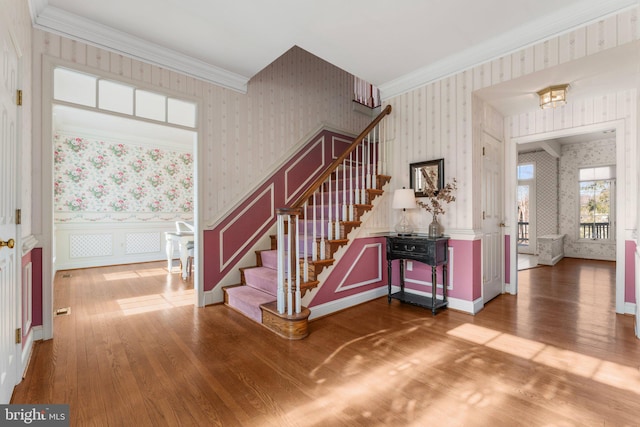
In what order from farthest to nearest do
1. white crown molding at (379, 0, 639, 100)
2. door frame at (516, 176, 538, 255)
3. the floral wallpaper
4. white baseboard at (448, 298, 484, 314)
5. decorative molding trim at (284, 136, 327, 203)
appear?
door frame at (516, 176, 538, 255) → the floral wallpaper → decorative molding trim at (284, 136, 327, 203) → white baseboard at (448, 298, 484, 314) → white crown molding at (379, 0, 639, 100)

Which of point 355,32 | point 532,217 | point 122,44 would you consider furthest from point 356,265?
point 532,217

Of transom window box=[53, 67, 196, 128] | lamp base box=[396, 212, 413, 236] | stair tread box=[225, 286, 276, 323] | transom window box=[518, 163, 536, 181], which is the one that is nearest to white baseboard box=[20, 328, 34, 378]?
stair tread box=[225, 286, 276, 323]

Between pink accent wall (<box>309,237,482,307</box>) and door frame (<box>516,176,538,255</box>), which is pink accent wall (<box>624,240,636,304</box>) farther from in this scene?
door frame (<box>516,176,538,255</box>)

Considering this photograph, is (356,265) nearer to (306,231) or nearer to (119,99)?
(306,231)

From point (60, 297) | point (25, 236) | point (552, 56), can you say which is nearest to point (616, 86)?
point (552, 56)

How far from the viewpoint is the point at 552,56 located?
271cm

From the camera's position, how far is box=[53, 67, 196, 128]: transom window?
2.82 metres

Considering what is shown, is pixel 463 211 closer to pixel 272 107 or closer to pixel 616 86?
pixel 616 86

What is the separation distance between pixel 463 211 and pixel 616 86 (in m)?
2.07

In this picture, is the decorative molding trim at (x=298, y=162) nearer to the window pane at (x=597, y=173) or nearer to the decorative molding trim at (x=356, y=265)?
the decorative molding trim at (x=356, y=265)

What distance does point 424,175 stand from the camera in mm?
3660

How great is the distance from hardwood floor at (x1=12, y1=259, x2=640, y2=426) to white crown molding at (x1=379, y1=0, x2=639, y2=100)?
2.77 meters

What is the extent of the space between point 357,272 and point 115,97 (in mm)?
3252

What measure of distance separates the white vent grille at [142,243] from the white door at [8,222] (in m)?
5.02
